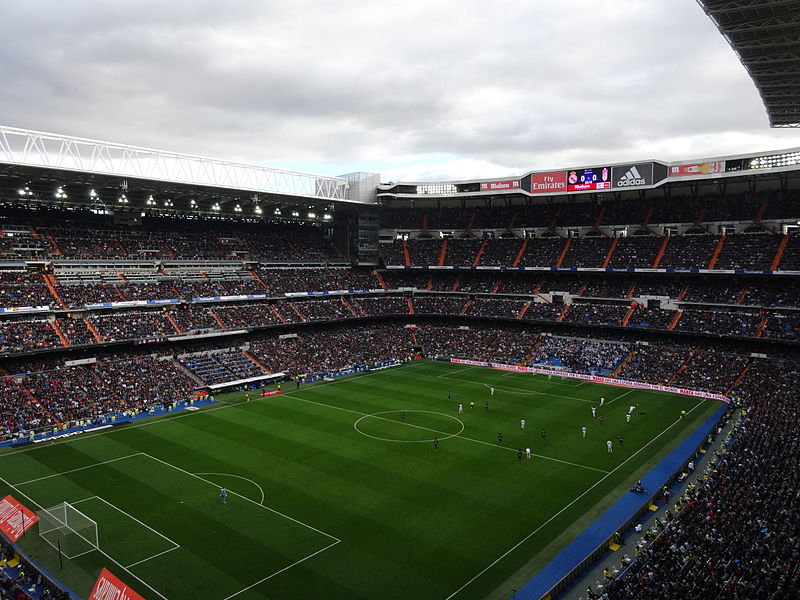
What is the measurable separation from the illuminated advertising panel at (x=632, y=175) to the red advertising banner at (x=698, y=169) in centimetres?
240

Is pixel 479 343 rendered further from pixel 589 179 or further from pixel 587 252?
pixel 589 179

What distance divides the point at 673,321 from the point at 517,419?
27.6 metres

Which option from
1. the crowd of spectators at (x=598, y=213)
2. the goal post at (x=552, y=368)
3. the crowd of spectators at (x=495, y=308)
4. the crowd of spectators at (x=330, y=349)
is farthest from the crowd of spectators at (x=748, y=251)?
the crowd of spectators at (x=330, y=349)

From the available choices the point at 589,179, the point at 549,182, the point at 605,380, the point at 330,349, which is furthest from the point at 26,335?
the point at 589,179

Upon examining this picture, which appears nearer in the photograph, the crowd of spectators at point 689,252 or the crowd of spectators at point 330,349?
the crowd of spectators at point 330,349

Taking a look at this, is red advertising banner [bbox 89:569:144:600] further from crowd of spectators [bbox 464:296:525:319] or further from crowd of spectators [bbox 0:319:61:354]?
crowd of spectators [bbox 464:296:525:319]

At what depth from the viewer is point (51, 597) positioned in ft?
70.7

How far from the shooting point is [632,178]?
67.1 m

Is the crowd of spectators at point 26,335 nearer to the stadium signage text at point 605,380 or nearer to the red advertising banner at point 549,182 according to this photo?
the stadium signage text at point 605,380

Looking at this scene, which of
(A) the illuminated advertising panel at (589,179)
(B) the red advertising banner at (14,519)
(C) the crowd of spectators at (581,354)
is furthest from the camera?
(A) the illuminated advertising panel at (589,179)

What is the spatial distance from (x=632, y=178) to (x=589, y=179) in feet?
17.1

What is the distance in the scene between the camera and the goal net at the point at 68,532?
2564cm

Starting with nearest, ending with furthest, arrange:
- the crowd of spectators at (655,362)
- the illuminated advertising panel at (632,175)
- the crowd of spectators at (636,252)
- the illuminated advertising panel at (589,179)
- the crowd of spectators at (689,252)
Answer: the crowd of spectators at (655,362) → the crowd of spectators at (689,252) → the illuminated advertising panel at (632,175) → the crowd of spectators at (636,252) → the illuminated advertising panel at (589,179)

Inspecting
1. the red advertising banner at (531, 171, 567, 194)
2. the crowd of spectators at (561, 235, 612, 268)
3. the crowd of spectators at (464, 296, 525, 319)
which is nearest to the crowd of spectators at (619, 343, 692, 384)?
the crowd of spectators at (561, 235, 612, 268)
